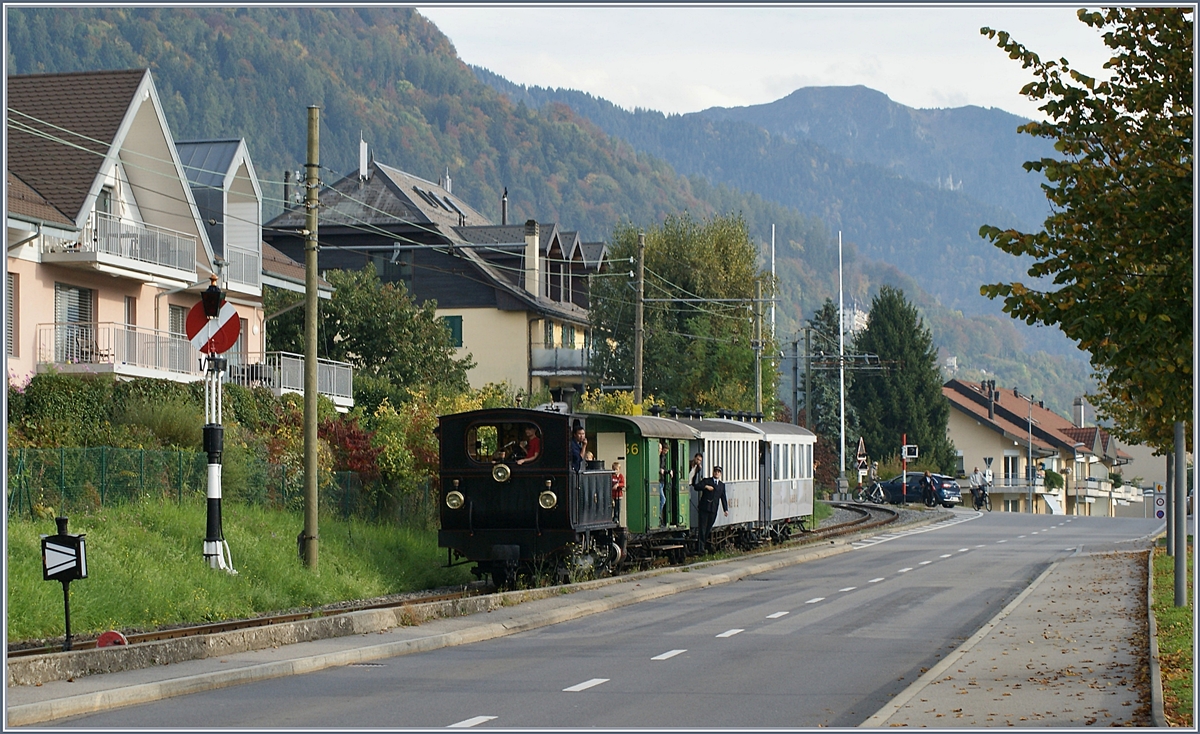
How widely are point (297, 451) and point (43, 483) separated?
29.6 ft

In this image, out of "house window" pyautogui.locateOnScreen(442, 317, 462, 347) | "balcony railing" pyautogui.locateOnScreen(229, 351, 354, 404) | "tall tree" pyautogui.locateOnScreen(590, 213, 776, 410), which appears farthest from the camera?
"house window" pyautogui.locateOnScreen(442, 317, 462, 347)

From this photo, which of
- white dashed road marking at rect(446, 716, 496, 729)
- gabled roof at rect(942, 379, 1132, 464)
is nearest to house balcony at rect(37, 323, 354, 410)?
white dashed road marking at rect(446, 716, 496, 729)

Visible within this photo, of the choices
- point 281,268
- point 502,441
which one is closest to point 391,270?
point 281,268

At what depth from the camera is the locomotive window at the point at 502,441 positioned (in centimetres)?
2403

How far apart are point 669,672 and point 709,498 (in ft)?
55.3

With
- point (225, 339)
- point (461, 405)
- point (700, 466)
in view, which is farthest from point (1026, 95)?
point (461, 405)

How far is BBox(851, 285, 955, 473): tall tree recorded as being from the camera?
90.1 m

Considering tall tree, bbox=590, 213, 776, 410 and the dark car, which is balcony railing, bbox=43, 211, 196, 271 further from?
the dark car

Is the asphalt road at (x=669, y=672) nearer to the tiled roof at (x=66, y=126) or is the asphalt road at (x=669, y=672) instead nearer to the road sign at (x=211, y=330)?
the road sign at (x=211, y=330)

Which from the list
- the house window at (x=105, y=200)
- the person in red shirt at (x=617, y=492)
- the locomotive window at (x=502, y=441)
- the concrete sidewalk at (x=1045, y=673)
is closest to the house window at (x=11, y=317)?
the house window at (x=105, y=200)

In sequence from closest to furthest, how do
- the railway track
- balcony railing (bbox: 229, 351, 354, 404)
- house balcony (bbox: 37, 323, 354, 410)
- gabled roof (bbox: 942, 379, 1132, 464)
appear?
the railway track
house balcony (bbox: 37, 323, 354, 410)
balcony railing (bbox: 229, 351, 354, 404)
gabled roof (bbox: 942, 379, 1132, 464)

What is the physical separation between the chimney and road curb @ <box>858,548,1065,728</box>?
38.7 metres

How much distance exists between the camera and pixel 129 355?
106 ft

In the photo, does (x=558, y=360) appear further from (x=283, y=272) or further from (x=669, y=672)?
(x=669, y=672)
